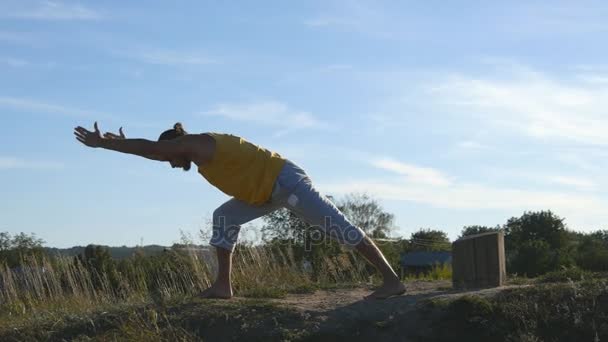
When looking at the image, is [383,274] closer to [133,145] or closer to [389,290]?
[389,290]

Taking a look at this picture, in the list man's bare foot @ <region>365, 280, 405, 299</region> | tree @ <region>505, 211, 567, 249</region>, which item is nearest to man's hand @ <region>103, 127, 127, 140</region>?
→ man's bare foot @ <region>365, 280, 405, 299</region>

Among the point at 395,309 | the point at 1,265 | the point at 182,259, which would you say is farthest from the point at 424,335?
the point at 1,265

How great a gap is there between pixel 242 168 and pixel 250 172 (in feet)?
0.26

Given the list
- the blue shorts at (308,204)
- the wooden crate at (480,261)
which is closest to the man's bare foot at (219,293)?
the blue shorts at (308,204)

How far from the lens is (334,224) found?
667 cm

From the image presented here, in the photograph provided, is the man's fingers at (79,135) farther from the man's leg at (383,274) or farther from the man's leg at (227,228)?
the man's leg at (383,274)

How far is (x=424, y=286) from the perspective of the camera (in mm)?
8266

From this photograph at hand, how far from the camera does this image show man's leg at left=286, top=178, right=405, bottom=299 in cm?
666

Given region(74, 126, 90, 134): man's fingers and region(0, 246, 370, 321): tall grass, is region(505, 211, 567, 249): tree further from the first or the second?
region(74, 126, 90, 134): man's fingers

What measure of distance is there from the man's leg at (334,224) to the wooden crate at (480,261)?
32.1 inches

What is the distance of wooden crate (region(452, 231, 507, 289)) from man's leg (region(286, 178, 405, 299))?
2.68 ft

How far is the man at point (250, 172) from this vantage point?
259 inches

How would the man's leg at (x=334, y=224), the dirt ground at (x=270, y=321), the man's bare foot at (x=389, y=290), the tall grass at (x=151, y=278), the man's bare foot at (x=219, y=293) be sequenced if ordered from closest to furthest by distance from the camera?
the dirt ground at (x=270, y=321) → the man's leg at (x=334, y=224) → the man's bare foot at (x=389, y=290) → the man's bare foot at (x=219, y=293) → the tall grass at (x=151, y=278)

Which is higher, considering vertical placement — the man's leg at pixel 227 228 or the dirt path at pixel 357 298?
the man's leg at pixel 227 228
